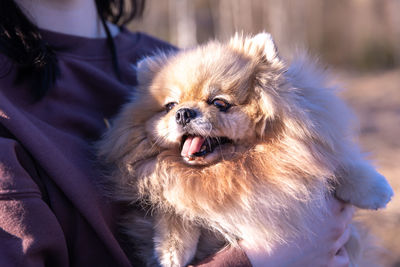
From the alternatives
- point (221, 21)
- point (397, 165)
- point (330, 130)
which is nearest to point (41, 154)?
point (330, 130)

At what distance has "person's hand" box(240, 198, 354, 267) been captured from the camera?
4.16 ft

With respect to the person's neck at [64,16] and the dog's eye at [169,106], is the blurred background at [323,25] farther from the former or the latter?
the dog's eye at [169,106]

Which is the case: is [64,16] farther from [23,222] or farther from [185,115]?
[23,222]

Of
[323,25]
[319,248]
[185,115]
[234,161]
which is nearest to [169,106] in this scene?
[185,115]

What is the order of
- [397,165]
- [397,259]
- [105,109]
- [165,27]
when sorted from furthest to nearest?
1. [165,27]
2. [397,165]
3. [397,259]
4. [105,109]

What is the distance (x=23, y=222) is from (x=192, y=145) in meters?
0.53

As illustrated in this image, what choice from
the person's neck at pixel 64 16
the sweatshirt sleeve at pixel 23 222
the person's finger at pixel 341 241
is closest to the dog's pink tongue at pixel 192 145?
the sweatshirt sleeve at pixel 23 222

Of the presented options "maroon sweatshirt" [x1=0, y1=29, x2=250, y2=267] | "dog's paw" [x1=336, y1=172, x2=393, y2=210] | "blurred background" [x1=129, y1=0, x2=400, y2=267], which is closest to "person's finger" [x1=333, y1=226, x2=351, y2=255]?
"dog's paw" [x1=336, y1=172, x2=393, y2=210]

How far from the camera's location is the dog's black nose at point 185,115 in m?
1.30

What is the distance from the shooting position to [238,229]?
1.30m

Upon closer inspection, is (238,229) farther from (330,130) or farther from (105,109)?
(105,109)

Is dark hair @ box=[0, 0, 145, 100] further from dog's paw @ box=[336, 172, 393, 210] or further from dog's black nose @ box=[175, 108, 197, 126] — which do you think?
dog's paw @ box=[336, 172, 393, 210]

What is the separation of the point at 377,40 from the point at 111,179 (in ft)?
42.3

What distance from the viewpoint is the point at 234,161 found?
4.39ft
